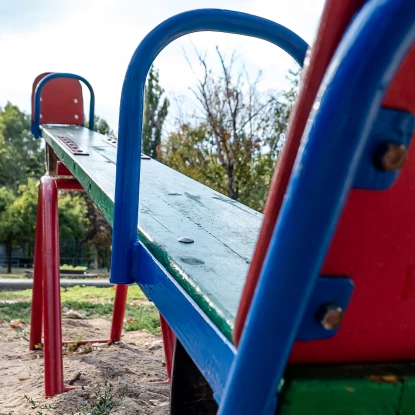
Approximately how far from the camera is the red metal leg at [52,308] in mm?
3043

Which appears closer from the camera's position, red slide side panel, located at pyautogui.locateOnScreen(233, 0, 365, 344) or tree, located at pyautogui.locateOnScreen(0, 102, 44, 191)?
red slide side panel, located at pyautogui.locateOnScreen(233, 0, 365, 344)

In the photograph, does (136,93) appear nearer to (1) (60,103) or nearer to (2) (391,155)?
(2) (391,155)

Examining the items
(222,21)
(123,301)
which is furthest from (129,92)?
(123,301)

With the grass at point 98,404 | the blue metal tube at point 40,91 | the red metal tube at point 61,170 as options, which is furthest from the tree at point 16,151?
the grass at point 98,404

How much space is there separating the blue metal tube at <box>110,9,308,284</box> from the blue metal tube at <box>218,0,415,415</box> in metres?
0.83

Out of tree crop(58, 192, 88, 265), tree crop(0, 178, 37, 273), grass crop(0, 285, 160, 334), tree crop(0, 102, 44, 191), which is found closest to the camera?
grass crop(0, 285, 160, 334)

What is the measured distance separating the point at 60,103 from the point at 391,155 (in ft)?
18.4

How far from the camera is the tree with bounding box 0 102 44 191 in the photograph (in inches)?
1272

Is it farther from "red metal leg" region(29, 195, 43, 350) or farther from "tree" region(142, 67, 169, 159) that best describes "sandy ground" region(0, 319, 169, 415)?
"tree" region(142, 67, 169, 159)

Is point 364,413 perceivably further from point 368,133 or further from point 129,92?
point 129,92

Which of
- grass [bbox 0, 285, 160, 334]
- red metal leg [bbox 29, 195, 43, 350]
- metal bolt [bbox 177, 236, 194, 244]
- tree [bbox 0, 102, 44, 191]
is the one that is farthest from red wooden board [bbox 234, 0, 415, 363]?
tree [bbox 0, 102, 44, 191]

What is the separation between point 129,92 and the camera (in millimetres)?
1359

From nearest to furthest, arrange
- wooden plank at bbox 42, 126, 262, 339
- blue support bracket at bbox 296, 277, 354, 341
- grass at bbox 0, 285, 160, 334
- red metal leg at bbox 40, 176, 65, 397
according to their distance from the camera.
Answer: blue support bracket at bbox 296, 277, 354, 341
wooden plank at bbox 42, 126, 262, 339
red metal leg at bbox 40, 176, 65, 397
grass at bbox 0, 285, 160, 334

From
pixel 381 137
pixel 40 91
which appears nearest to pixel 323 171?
pixel 381 137
